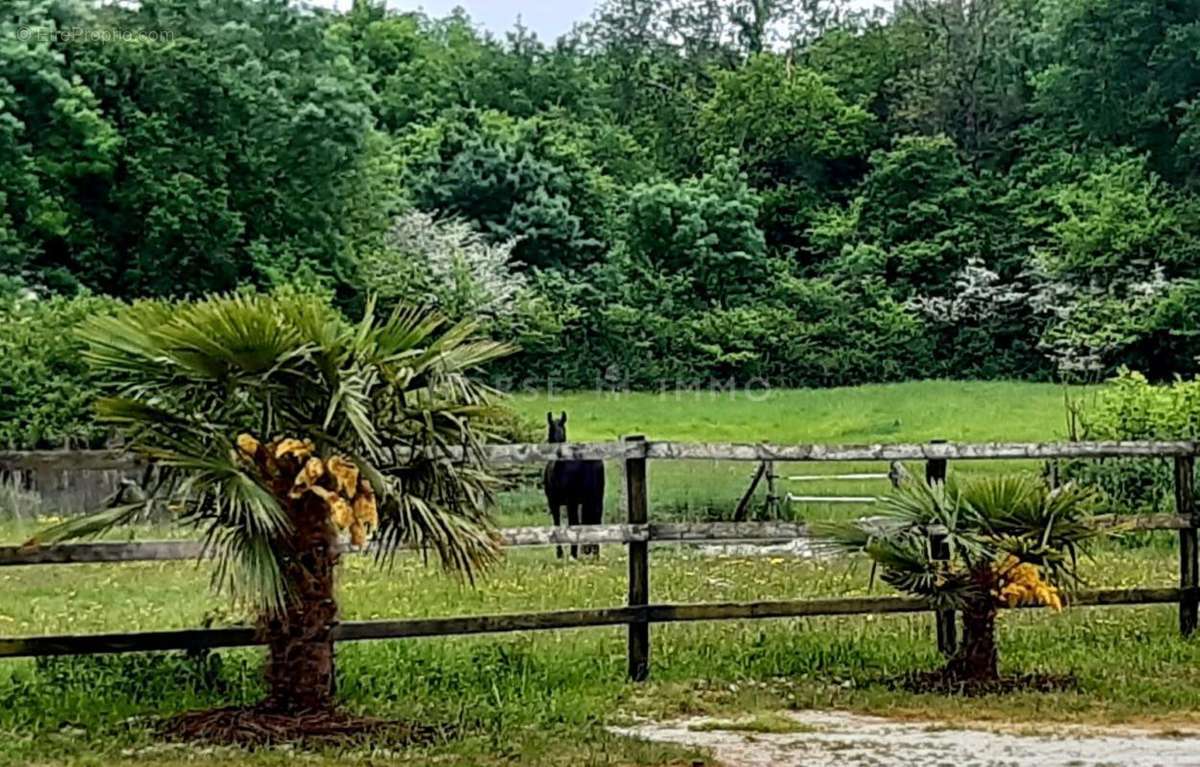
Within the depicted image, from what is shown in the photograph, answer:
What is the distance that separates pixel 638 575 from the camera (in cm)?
675

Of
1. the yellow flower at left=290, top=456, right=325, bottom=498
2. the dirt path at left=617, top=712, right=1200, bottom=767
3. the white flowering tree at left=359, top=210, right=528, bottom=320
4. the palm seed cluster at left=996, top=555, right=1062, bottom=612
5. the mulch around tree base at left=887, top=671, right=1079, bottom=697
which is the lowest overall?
the dirt path at left=617, top=712, right=1200, bottom=767

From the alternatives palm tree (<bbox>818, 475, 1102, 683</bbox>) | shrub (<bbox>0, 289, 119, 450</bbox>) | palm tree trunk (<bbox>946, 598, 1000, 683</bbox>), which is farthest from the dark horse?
palm tree trunk (<bbox>946, 598, 1000, 683</bbox>)

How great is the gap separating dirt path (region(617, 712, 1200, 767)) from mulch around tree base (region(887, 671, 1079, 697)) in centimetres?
62

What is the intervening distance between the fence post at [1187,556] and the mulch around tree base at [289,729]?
422 cm

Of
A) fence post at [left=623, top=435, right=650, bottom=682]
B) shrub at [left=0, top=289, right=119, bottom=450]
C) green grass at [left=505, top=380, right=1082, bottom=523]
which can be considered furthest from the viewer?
green grass at [left=505, top=380, right=1082, bottom=523]

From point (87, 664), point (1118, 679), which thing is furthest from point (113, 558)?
point (1118, 679)

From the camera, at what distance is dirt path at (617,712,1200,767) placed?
17.0 feet

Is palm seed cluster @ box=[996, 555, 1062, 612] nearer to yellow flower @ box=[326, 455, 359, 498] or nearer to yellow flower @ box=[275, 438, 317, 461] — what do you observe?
yellow flower @ box=[326, 455, 359, 498]

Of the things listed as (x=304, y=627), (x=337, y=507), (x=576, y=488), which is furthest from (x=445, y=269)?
(x=337, y=507)

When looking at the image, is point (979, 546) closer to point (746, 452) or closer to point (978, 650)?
point (978, 650)

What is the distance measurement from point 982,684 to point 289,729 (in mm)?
3126

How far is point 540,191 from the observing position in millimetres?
36406

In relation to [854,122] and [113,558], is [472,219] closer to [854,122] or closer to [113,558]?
[854,122]

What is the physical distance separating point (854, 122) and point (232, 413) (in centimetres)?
3595
